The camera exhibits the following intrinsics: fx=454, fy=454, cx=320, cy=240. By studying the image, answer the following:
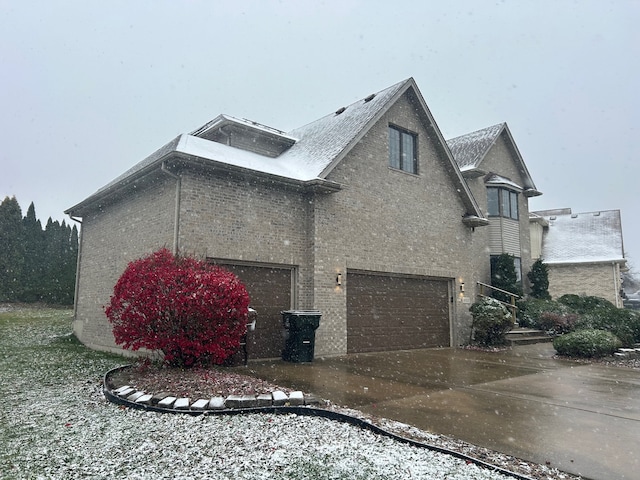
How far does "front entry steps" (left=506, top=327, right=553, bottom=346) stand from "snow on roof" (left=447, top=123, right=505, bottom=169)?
7.18m

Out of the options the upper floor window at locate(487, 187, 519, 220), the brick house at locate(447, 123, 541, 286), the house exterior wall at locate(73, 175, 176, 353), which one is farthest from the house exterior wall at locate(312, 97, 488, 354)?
the upper floor window at locate(487, 187, 519, 220)

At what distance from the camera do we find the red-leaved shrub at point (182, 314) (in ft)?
23.1

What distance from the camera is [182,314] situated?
23.1 ft

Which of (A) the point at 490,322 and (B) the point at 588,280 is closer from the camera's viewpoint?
(A) the point at 490,322

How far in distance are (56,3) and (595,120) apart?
240ft

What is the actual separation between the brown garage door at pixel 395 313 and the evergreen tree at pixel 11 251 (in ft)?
77.7

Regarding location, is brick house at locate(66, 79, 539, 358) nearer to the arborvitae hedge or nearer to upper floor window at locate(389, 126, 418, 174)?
upper floor window at locate(389, 126, 418, 174)

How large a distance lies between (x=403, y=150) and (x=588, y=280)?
56.2 feet

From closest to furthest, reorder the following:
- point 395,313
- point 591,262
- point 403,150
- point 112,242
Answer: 1. point 112,242
2. point 395,313
3. point 403,150
4. point 591,262

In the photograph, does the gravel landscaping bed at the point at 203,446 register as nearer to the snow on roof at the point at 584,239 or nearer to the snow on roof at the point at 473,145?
the snow on roof at the point at 473,145

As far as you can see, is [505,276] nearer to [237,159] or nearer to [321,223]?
[321,223]

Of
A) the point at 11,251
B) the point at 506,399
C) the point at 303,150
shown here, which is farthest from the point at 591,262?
the point at 11,251

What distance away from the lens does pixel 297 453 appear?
4133mm

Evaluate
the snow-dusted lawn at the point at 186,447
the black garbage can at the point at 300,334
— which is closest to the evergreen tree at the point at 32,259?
the black garbage can at the point at 300,334
